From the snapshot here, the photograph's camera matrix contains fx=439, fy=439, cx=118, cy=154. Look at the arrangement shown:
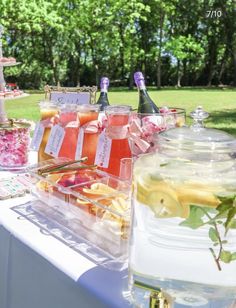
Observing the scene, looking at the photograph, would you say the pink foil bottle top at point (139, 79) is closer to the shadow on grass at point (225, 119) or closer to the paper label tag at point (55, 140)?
the paper label tag at point (55, 140)

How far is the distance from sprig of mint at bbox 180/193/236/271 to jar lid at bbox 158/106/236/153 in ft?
0.27

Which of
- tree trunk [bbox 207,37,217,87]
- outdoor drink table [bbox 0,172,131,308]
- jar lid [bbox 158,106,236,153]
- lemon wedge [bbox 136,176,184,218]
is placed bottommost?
outdoor drink table [bbox 0,172,131,308]

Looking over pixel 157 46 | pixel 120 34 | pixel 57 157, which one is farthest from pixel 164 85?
pixel 57 157

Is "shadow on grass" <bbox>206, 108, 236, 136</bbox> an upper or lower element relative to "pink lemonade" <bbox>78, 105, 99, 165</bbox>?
lower

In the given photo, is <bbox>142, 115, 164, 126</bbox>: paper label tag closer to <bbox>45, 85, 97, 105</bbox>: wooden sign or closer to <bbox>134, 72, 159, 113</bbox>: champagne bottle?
<bbox>134, 72, 159, 113</bbox>: champagne bottle

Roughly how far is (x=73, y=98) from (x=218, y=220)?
0.85m

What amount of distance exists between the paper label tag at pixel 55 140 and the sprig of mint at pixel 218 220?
642mm

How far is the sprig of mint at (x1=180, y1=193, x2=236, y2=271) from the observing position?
505mm

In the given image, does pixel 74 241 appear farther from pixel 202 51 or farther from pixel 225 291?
pixel 202 51

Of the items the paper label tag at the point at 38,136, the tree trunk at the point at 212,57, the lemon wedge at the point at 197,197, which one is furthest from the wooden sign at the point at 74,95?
the tree trunk at the point at 212,57

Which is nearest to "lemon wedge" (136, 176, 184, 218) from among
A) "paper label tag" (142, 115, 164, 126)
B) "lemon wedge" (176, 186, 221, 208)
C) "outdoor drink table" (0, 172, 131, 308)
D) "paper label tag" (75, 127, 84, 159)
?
"lemon wedge" (176, 186, 221, 208)

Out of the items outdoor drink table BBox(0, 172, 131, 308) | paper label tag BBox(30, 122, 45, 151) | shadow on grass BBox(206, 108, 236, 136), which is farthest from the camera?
shadow on grass BBox(206, 108, 236, 136)

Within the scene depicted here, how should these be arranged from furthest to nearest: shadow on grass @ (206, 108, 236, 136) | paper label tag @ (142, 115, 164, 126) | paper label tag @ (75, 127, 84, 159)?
shadow on grass @ (206, 108, 236, 136)
paper label tag @ (75, 127, 84, 159)
paper label tag @ (142, 115, 164, 126)

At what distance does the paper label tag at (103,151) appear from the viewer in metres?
0.97
